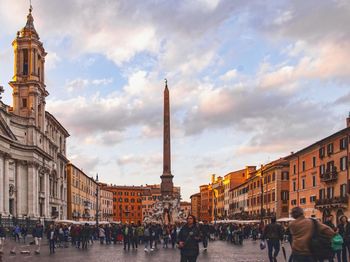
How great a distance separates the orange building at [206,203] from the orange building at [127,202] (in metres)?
19.1

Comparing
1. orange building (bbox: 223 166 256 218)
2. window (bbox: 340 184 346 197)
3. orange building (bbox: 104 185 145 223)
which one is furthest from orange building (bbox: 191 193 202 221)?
window (bbox: 340 184 346 197)

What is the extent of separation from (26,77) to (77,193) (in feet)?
123

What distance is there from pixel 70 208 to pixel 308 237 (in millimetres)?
92564

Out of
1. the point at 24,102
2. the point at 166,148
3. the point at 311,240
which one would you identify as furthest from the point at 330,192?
the point at 311,240

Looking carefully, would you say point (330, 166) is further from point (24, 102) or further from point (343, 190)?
point (24, 102)

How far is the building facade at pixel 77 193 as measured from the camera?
98938 millimetres

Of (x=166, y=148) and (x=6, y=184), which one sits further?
(x=6, y=184)

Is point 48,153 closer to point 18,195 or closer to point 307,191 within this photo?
point 18,195

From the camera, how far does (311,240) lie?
9.09 m

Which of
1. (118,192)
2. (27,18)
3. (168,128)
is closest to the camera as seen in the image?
(168,128)

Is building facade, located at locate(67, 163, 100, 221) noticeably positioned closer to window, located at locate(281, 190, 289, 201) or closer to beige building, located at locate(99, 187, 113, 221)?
beige building, located at locate(99, 187, 113, 221)

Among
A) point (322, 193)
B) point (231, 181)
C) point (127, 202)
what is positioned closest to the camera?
point (322, 193)

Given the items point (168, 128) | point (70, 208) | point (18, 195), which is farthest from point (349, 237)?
point (70, 208)

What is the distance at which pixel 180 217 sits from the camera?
65812mm
